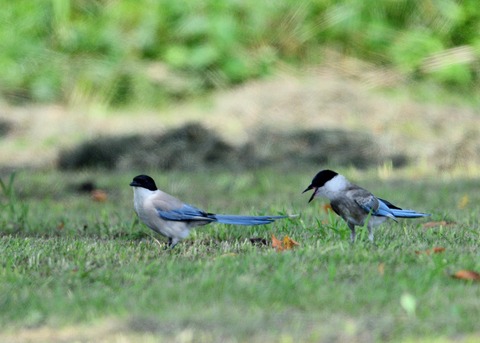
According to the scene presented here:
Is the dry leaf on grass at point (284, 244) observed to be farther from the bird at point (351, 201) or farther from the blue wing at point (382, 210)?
the blue wing at point (382, 210)

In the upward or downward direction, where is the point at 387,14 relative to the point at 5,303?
upward

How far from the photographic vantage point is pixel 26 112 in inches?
540

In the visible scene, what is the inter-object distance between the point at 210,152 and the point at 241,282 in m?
6.97

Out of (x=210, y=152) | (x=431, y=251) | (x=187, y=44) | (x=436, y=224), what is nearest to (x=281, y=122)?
(x=210, y=152)

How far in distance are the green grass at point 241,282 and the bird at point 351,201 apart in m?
0.15

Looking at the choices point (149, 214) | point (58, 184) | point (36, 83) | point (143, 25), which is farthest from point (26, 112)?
point (149, 214)

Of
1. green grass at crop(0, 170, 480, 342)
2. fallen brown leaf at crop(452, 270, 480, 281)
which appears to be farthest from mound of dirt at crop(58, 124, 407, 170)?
fallen brown leaf at crop(452, 270, 480, 281)

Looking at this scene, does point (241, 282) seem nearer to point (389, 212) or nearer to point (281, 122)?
point (389, 212)

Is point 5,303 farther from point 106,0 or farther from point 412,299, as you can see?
point 106,0

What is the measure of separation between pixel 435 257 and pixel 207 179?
5398 mm

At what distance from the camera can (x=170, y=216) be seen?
233 inches

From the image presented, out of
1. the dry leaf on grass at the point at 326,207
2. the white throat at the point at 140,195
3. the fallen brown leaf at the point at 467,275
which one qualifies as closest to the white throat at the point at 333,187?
the white throat at the point at 140,195

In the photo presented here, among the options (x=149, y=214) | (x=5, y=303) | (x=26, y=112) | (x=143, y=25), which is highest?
(x=143, y=25)

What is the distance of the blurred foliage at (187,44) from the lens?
574 inches
